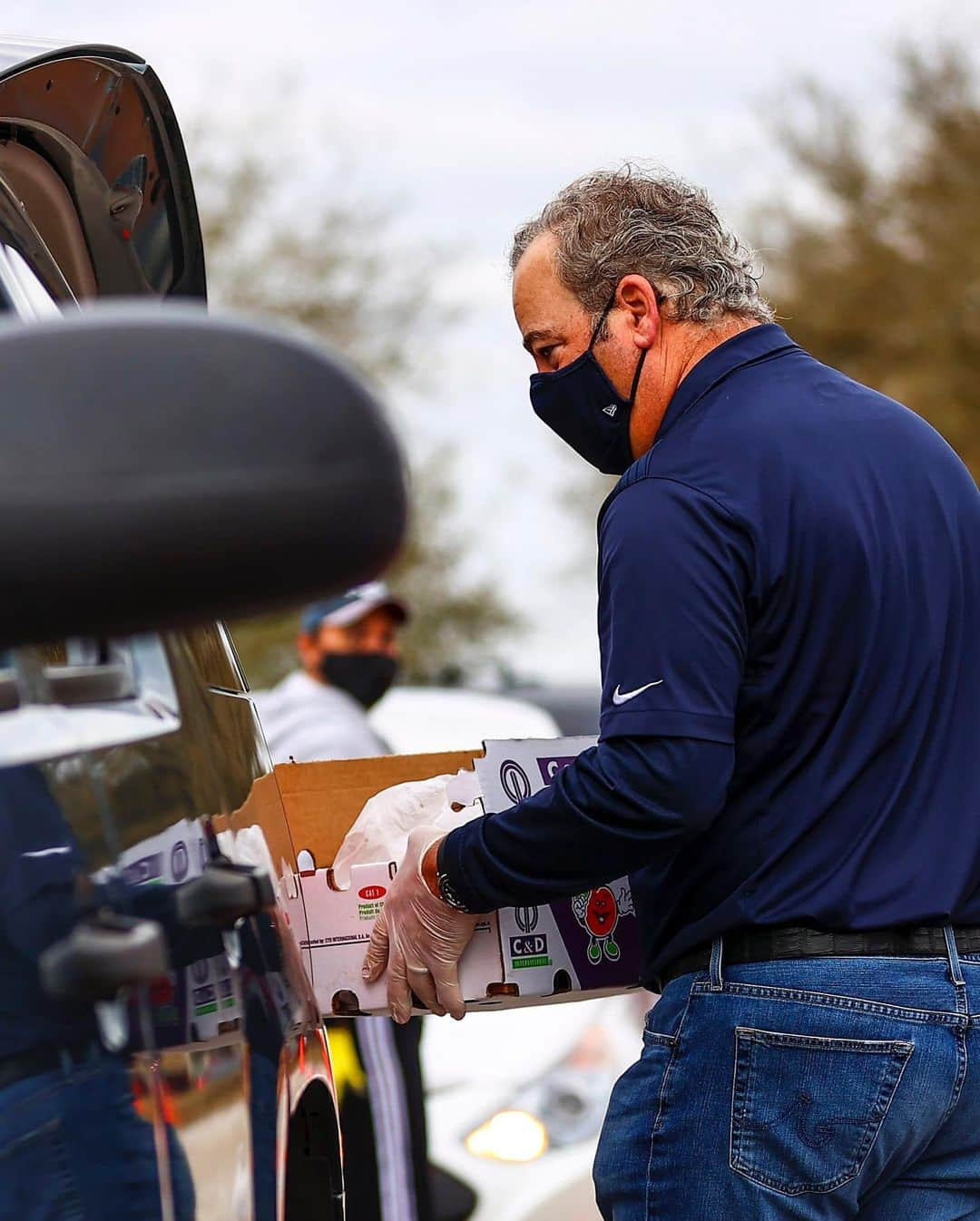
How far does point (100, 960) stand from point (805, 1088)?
41.3 inches

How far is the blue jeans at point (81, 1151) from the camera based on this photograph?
1.32 m

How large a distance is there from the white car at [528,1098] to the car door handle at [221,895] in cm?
219

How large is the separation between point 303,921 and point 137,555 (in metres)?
1.37

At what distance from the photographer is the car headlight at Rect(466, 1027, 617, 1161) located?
3814 millimetres

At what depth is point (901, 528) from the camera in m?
2.15

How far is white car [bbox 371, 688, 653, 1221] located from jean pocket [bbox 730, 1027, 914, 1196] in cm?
168

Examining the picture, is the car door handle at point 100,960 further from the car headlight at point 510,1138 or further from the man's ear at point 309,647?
the man's ear at point 309,647

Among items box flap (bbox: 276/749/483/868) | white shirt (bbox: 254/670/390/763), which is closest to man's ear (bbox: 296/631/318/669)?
white shirt (bbox: 254/670/390/763)

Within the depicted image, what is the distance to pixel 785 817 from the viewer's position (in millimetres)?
2113

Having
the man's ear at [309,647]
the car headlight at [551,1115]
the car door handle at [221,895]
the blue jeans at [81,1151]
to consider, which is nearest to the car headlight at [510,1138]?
the car headlight at [551,1115]

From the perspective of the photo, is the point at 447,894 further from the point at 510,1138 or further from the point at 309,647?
the point at 309,647

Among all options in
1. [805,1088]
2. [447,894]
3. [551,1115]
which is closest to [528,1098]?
[551,1115]

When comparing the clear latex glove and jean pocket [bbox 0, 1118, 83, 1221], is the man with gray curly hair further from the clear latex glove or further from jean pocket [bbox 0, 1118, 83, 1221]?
jean pocket [bbox 0, 1118, 83, 1221]

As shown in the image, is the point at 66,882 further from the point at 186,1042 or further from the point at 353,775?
the point at 353,775
